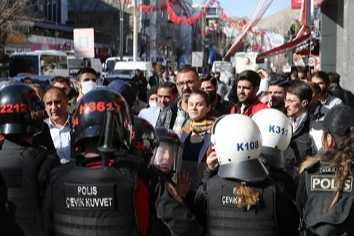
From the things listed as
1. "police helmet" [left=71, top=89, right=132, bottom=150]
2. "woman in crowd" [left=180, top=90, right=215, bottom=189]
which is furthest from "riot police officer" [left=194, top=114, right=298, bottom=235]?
"woman in crowd" [left=180, top=90, right=215, bottom=189]

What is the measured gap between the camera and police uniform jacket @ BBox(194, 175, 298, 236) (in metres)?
4.38

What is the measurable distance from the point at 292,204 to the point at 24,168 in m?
1.65

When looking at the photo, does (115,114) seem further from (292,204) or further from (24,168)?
(292,204)

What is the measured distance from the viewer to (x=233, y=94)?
40.4 ft

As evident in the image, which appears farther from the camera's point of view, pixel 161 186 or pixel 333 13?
pixel 333 13

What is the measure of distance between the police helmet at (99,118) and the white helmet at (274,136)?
127 centimetres

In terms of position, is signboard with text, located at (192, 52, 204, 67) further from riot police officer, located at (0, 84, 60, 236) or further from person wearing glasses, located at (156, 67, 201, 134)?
riot police officer, located at (0, 84, 60, 236)

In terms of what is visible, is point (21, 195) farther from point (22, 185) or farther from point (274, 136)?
point (274, 136)

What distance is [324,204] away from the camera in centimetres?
447

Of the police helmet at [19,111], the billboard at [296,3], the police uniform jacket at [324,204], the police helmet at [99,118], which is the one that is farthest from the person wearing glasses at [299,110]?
the billboard at [296,3]

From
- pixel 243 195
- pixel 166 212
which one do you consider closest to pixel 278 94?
pixel 243 195

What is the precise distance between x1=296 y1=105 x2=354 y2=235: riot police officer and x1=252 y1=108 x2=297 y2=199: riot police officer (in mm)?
186

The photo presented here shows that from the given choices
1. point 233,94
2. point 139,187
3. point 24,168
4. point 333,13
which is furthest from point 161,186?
point 333,13

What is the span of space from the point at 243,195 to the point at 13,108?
1671 mm
